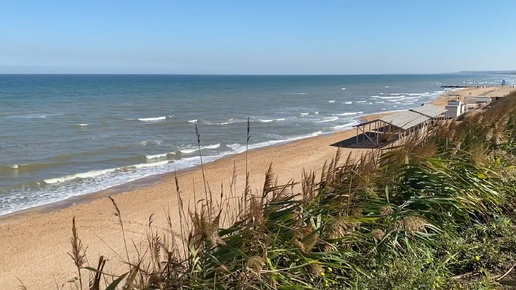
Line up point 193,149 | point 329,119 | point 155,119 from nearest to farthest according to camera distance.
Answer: point 193,149 < point 155,119 < point 329,119

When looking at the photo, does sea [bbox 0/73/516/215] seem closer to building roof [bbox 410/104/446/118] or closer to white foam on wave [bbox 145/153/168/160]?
white foam on wave [bbox 145/153/168/160]

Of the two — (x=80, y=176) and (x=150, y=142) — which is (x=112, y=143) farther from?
(x=80, y=176)

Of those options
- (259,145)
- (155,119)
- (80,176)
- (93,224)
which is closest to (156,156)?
(80,176)

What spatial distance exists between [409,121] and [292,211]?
53.1ft

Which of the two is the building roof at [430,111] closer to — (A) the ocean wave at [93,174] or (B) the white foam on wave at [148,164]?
(B) the white foam on wave at [148,164]

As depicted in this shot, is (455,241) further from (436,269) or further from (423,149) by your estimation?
(423,149)

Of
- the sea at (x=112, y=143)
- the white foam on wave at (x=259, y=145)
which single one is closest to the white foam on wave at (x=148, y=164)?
the sea at (x=112, y=143)

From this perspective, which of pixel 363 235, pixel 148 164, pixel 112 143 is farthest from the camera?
pixel 112 143

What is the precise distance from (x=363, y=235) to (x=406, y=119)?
54.6ft

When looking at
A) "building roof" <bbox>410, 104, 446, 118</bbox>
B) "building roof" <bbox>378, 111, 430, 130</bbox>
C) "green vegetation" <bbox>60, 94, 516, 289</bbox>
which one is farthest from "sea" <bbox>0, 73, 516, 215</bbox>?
"building roof" <bbox>410, 104, 446, 118</bbox>

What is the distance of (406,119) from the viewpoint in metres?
18.6

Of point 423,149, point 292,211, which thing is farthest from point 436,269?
point 423,149

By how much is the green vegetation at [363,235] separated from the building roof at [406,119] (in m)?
13.5

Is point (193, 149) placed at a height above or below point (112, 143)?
below
